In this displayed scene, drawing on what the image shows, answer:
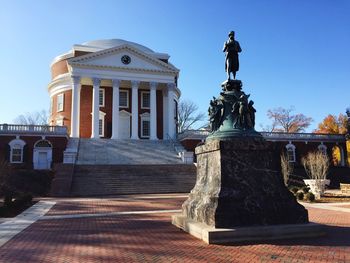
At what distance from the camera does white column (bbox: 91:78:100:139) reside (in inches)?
1813

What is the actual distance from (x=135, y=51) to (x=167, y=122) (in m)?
10.4

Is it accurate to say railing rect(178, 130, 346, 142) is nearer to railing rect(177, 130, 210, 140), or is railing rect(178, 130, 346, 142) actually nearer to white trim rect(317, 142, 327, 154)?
railing rect(177, 130, 210, 140)

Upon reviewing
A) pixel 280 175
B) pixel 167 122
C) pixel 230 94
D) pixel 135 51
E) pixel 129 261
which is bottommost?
pixel 129 261

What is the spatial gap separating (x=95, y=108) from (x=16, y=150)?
36.3ft

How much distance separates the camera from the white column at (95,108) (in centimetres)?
4606

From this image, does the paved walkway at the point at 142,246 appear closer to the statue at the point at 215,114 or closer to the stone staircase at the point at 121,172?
the statue at the point at 215,114

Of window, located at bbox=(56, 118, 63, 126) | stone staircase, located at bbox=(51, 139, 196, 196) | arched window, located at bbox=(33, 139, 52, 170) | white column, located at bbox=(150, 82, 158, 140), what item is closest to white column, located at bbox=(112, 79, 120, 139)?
stone staircase, located at bbox=(51, 139, 196, 196)

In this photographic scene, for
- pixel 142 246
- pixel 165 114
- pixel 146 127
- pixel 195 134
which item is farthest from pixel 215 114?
pixel 146 127

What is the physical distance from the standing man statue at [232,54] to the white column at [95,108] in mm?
35748

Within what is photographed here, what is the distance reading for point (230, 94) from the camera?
37.0ft

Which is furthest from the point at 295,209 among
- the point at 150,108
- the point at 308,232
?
the point at 150,108

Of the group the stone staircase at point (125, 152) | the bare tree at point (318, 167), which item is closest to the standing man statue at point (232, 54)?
the bare tree at point (318, 167)

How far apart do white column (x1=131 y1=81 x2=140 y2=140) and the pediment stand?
7.39 feet

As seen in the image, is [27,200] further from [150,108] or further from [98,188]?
[150,108]
